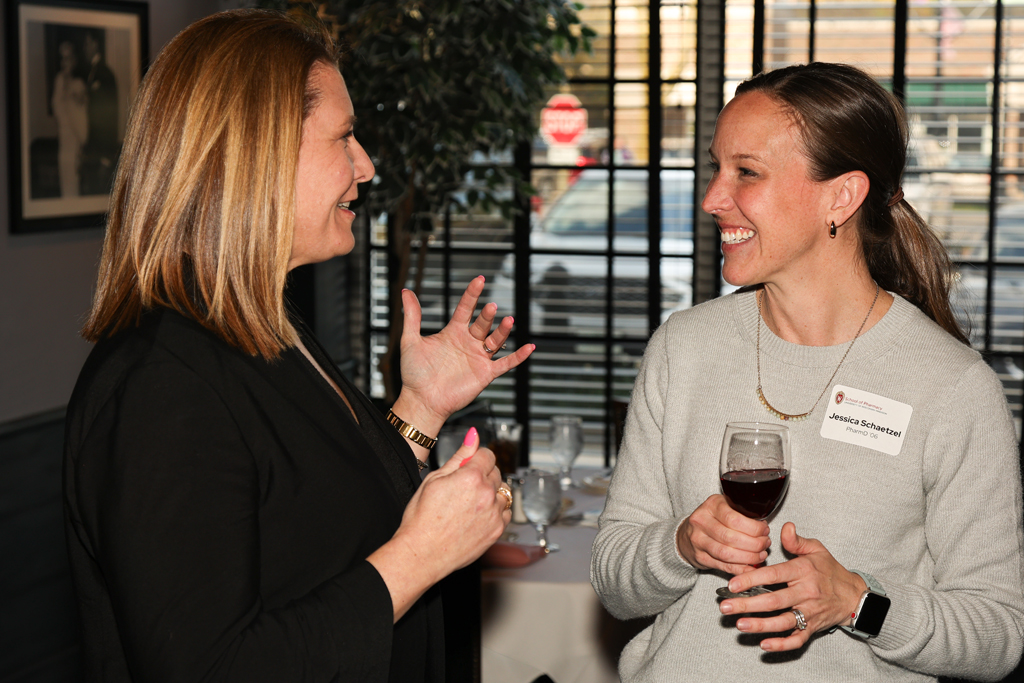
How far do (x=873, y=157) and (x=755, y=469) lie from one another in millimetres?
581

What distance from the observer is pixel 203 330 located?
1093 mm

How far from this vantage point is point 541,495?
2463mm

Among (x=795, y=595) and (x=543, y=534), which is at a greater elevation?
(x=795, y=595)

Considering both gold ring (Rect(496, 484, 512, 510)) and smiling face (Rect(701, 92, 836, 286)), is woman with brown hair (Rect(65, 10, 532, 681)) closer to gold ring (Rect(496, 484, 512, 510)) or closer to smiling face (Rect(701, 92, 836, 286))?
gold ring (Rect(496, 484, 512, 510))

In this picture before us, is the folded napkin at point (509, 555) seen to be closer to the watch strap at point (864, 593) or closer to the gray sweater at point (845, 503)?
the gray sweater at point (845, 503)

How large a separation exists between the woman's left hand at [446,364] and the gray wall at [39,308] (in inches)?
84.7

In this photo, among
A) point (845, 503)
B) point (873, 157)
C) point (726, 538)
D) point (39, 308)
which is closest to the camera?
point (726, 538)

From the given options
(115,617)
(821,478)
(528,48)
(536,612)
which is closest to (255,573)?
(115,617)

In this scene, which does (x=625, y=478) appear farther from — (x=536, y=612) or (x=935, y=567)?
(x=536, y=612)

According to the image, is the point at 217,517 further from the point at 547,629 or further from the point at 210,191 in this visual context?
the point at 547,629

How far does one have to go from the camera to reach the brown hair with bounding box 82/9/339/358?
1102mm

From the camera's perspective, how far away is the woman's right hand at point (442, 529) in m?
1.10

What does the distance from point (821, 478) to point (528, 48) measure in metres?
2.91

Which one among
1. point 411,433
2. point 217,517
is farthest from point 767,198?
point 217,517
